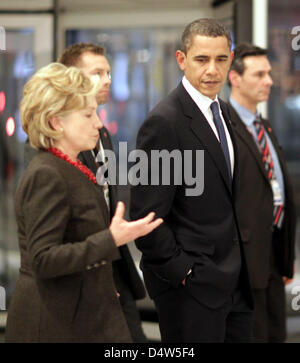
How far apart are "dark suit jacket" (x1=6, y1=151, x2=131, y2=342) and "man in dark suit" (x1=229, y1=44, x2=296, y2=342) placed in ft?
4.81

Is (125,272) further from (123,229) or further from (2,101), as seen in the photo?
(2,101)

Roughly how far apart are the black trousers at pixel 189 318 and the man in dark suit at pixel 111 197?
461 mm

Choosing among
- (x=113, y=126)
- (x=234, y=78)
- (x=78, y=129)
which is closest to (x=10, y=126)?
(x=113, y=126)

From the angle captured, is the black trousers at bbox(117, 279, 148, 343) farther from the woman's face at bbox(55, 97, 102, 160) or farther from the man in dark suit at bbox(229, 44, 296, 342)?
the woman's face at bbox(55, 97, 102, 160)

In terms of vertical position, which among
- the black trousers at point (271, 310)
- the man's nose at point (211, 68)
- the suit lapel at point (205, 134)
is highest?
Answer: the man's nose at point (211, 68)

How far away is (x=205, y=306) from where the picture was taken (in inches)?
94.5

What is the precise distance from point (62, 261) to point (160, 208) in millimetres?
566

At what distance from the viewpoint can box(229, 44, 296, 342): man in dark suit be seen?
11.1ft

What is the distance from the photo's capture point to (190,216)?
239cm

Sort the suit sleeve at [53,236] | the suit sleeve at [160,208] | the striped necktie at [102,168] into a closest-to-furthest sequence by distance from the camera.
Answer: the suit sleeve at [53,236], the suit sleeve at [160,208], the striped necktie at [102,168]

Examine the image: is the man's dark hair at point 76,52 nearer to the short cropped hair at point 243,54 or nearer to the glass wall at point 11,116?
the short cropped hair at point 243,54

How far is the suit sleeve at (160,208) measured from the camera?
232 centimetres

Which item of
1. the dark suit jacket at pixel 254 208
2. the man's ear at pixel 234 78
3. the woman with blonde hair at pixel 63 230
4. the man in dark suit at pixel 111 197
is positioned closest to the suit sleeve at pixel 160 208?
the woman with blonde hair at pixel 63 230
